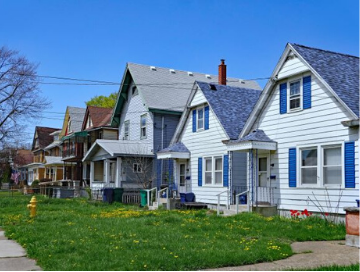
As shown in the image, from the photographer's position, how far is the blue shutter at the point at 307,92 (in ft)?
54.0

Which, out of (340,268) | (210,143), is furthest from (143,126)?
(340,268)

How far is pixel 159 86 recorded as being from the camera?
31.2m

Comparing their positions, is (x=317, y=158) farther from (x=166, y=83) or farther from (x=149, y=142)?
(x=166, y=83)

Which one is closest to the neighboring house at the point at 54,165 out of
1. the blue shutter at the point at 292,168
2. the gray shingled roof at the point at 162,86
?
the gray shingled roof at the point at 162,86

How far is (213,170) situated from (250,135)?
4431 millimetres

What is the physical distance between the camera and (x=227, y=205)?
19.7 metres

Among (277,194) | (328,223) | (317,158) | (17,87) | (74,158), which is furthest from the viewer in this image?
(74,158)

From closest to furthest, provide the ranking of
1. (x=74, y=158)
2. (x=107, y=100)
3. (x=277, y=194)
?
(x=277, y=194), (x=74, y=158), (x=107, y=100)

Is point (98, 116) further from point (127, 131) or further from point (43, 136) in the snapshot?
point (43, 136)

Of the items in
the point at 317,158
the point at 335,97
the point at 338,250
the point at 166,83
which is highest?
the point at 166,83

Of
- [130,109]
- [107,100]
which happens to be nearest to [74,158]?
[130,109]

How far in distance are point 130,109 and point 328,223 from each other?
66.6ft

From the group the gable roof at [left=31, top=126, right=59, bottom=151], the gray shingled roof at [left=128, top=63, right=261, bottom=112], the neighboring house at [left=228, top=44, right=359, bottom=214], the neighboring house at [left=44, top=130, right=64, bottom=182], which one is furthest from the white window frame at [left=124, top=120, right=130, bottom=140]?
the gable roof at [left=31, top=126, right=59, bottom=151]

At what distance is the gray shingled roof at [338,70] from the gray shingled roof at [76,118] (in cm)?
3479
